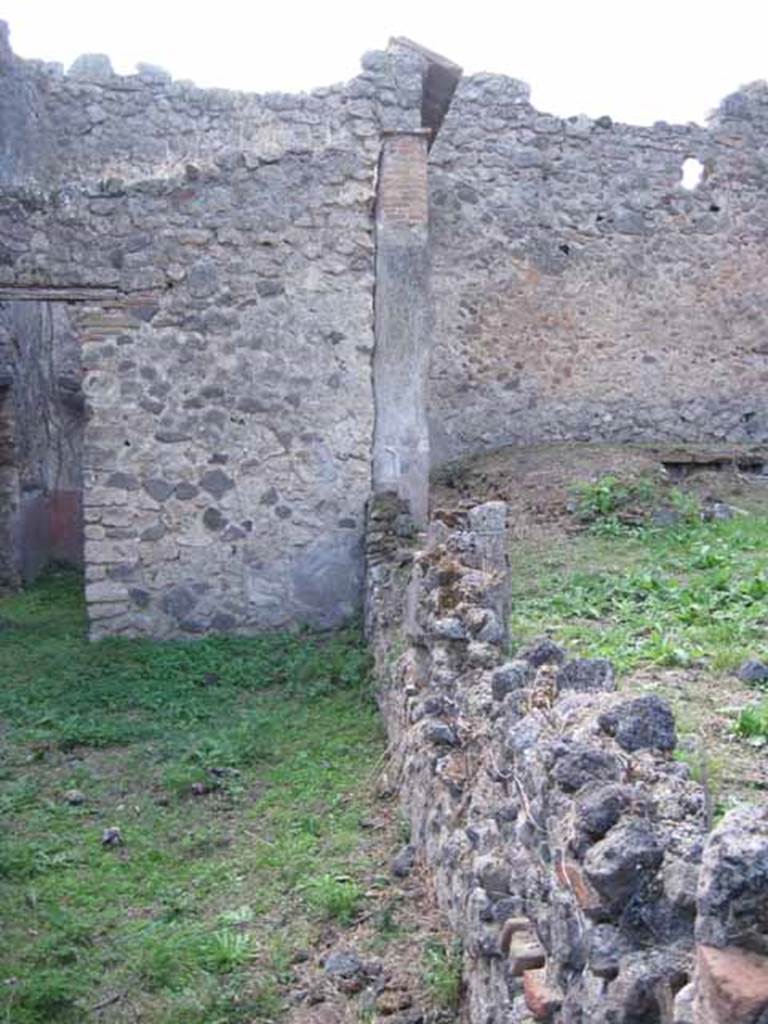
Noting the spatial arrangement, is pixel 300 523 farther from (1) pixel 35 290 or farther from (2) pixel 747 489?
(2) pixel 747 489

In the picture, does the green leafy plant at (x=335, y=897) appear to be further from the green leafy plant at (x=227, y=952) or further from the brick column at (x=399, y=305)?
the brick column at (x=399, y=305)

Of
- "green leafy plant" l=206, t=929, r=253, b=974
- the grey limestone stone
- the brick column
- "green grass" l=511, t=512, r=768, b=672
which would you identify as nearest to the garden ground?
"green leafy plant" l=206, t=929, r=253, b=974

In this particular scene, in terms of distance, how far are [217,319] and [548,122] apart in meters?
6.24

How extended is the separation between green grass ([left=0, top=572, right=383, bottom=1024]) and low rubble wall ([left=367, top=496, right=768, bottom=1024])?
0.58 m

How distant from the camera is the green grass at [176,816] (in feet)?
13.6

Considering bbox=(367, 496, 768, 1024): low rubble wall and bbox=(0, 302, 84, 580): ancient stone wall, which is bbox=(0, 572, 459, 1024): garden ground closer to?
bbox=(367, 496, 768, 1024): low rubble wall

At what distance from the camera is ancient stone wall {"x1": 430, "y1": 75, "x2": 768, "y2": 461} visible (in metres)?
13.0

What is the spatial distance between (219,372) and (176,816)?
3.76 m

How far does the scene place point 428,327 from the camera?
878cm

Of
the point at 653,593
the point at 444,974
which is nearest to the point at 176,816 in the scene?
the point at 444,974

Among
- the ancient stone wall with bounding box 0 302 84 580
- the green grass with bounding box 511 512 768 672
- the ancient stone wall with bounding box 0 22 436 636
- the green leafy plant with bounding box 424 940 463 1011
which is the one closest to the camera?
the green leafy plant with bounding box 424 940 463 1011

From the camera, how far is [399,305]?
8.66m

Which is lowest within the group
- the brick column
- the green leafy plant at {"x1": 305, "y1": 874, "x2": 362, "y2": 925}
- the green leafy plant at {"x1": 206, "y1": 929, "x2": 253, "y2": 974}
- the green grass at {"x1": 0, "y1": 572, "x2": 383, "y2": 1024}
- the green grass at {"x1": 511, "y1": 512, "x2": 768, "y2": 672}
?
the green grass at {"x1": 0, "y1": 572, "x2": 383, "y2": 1024}

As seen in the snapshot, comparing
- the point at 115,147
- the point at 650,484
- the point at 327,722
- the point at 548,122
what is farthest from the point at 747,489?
the point at 115,147
